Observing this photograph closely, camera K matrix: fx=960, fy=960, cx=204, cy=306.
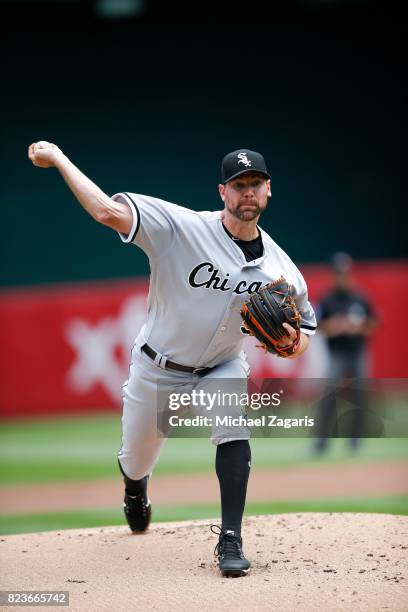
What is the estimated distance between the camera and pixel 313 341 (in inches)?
513

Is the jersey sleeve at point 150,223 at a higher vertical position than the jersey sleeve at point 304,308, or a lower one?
higher

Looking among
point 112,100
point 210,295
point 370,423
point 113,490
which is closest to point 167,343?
point 210,295

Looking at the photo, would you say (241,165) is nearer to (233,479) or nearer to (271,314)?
(271,314)

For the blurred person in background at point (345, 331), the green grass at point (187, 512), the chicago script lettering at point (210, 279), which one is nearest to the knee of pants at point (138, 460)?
the chicago script lettering at point (210, 279)

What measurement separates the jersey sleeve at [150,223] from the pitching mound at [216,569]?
152 centimetres

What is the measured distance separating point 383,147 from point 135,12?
17.1ft

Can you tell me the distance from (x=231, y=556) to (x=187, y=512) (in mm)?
3071

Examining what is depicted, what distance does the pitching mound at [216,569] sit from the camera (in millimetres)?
3965

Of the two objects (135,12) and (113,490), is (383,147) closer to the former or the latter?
(135,12)

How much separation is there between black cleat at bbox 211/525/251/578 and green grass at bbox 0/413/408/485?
5.09 metres

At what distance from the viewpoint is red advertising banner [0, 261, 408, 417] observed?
13125mm

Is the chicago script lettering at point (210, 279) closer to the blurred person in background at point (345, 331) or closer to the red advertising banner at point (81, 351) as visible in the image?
the blurred person in background at point (345, 331)

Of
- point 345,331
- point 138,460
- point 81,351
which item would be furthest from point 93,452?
point 138,460

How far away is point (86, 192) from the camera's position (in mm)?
4207
